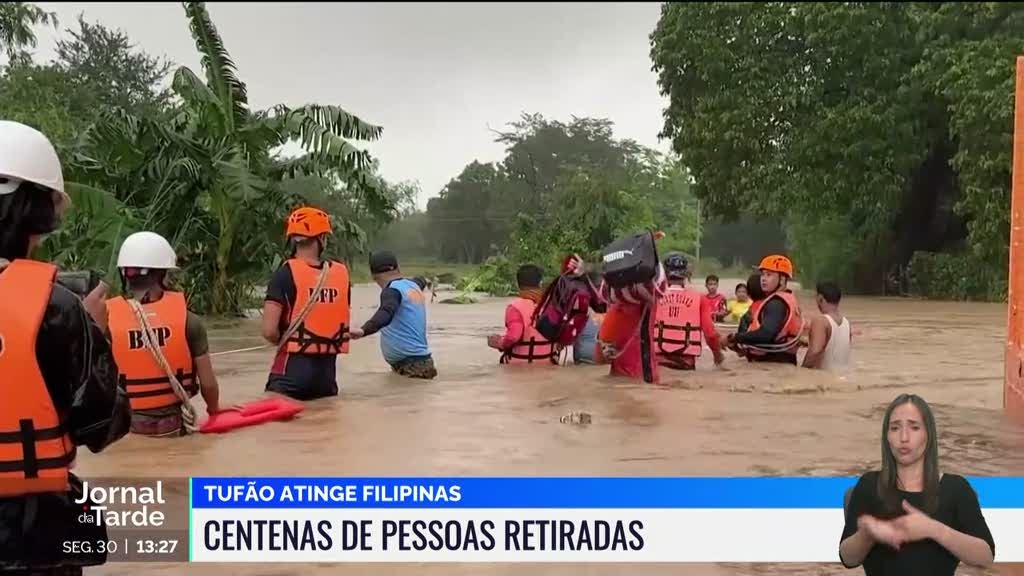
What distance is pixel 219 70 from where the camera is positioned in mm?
15352

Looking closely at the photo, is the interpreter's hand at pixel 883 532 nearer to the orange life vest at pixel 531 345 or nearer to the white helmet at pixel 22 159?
the white helmet at pixel 22 159

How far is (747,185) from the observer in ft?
92.4

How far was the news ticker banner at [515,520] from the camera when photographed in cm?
314

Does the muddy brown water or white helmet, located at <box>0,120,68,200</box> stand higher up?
white helmet, located at <box>0,120,68,200</box>

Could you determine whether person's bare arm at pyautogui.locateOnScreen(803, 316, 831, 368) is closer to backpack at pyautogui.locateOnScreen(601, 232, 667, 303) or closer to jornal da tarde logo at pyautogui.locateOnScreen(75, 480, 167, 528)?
backpack at pyautogui.locateOnScreen(601, 232, 667, 303)

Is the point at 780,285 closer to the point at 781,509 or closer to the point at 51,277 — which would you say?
the point at 781,509

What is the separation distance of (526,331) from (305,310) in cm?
307

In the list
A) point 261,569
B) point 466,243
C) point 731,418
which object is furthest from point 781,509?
point 466,243

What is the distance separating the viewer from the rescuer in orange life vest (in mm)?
1979

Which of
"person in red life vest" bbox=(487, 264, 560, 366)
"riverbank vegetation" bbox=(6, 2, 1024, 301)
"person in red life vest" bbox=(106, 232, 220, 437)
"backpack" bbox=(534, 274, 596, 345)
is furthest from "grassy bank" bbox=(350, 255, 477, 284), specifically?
"person in red life vest" bbox=(106, 232, 220, 437)

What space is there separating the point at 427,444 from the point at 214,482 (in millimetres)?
2386

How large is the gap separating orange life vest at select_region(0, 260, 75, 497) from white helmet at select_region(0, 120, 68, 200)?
191 mm

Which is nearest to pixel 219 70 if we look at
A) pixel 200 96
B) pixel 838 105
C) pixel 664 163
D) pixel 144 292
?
pixel 200 96

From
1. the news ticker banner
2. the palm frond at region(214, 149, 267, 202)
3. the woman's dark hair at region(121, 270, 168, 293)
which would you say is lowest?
the news ticker banner
